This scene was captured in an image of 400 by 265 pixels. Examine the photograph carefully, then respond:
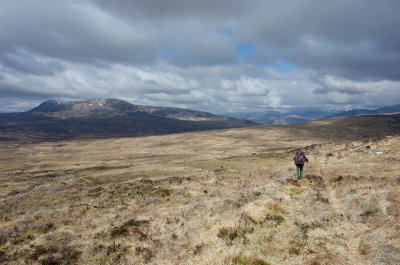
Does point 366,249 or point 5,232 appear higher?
point 366,249

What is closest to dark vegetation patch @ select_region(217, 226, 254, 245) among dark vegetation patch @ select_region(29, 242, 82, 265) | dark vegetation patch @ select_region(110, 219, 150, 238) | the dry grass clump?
the dry grass clump

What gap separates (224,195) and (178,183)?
11883 mm

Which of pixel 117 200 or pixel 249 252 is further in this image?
pixel 117 200

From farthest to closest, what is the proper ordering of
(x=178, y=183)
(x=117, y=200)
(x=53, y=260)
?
1. (x=178, y=183)
2. (x=117, y=200)
3. (x=53, y=260)

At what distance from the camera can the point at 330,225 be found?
47.9 feet

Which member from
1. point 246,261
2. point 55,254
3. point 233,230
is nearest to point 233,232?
point 233,230

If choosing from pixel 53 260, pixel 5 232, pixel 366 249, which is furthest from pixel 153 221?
pixel 366 249

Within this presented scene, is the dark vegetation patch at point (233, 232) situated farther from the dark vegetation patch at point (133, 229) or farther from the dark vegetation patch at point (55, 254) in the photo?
the dark vegetation patch at point (55, 254)

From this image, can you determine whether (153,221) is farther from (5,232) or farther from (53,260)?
(5,232)

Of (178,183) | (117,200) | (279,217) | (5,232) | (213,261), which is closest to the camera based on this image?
(213,261)

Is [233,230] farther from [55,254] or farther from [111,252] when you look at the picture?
[55,254]

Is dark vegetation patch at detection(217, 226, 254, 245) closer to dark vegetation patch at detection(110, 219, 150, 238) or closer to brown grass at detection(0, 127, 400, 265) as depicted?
brown grass at detection(0, 127, 400, 265)

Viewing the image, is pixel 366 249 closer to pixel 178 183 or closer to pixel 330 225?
pixel 330 225

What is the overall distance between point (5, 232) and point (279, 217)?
19.2 m
